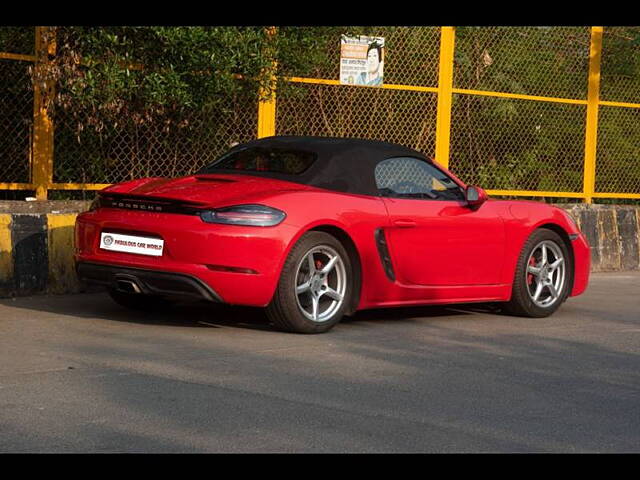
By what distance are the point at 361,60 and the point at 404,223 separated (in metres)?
5.01

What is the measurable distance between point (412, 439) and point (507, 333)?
3991 millimetres

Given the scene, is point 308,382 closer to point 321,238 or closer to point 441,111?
point 321,238

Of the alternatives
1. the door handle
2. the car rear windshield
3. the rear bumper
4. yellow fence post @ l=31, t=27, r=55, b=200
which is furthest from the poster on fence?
the rear bumper

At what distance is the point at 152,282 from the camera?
29.2 feet

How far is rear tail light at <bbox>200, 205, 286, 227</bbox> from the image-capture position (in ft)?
28.9

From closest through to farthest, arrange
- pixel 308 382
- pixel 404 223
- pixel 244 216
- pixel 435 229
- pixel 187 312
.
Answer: pixel 308 382 → pixel 244 216 → pixel 404 223 → pixel 435 229 → pixel 187 312

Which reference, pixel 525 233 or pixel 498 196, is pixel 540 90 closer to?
pixel 498 196

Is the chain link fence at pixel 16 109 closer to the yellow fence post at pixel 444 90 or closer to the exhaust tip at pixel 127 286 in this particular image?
the exhaust tip at pixel 127 286

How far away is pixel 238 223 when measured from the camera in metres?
8.80

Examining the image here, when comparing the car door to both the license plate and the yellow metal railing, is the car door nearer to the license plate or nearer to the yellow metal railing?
the license plate

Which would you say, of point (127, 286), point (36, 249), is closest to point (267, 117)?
point (36, 249)

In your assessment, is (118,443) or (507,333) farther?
(507,333)

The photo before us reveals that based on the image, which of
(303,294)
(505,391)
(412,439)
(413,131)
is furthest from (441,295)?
(413,131)

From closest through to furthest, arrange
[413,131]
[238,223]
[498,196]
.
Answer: [238,223] → [413,131] → [498,196]
